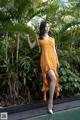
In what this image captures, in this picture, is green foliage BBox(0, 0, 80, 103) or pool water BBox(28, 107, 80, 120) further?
green foliage BBox(0, 0, 80, 103)

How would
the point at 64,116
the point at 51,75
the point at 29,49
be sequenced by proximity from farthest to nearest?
the point at 29,49 < the point at 51,75 < the point at 64,116

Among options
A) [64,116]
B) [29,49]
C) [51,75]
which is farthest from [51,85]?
[29,49]

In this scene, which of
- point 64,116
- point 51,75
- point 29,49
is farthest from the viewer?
point 29,49

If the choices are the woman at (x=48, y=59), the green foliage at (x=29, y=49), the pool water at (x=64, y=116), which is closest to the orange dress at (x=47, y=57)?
the woman at (x=48, y=59)

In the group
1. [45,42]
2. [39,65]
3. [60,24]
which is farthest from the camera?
[60,24]

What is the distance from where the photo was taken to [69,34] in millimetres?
6660

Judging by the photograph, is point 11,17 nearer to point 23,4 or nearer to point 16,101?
point 23,4

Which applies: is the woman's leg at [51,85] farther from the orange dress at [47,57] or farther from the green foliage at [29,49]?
the green foliage at [29,49]

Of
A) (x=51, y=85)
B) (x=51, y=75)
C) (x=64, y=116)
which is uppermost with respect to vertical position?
(x=51, y=75)

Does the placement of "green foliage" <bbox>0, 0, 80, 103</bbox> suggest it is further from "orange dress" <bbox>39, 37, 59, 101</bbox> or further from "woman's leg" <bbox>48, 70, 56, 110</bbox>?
"woman's leg" <bbox>48, 70, 56, 110</bbox>

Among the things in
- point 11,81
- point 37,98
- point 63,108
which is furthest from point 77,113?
point 11,81

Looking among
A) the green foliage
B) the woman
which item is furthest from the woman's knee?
the green foliage

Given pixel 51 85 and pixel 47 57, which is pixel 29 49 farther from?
pixel 51 85

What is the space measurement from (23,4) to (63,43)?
4.63ft
